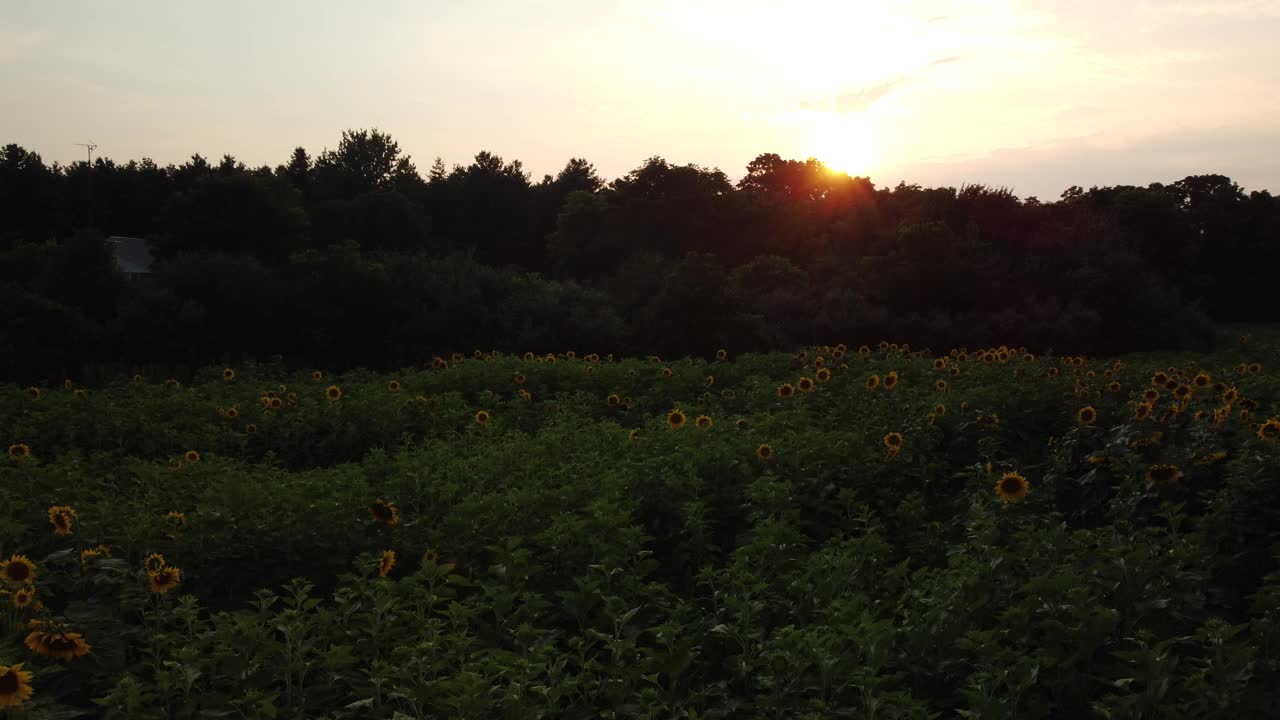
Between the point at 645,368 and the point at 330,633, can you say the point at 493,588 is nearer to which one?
the point at 330,633

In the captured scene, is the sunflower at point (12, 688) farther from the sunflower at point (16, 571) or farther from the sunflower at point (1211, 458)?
the sunflower at point (1211, 458)

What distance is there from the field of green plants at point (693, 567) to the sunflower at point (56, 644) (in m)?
0.01

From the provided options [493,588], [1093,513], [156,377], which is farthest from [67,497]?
[156,377]

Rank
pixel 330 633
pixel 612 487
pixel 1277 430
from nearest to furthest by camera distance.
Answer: pixel 330 633
pixel 1277 430
pixel 612 487

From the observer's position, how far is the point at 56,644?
4203mm

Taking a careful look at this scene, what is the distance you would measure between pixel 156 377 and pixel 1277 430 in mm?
14567

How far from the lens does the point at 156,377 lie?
1552 cm

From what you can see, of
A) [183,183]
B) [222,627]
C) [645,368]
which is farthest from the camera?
[183,183]

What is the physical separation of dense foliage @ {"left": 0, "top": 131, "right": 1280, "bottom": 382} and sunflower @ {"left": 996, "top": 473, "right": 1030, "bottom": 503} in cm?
1312

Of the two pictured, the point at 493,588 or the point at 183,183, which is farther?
the point at 183,183

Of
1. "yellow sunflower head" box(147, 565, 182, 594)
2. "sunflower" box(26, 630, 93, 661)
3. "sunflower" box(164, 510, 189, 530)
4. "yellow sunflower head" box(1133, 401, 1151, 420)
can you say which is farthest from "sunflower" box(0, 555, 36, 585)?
"yellow sunflower head" box(1133, 401, 1151, 420)

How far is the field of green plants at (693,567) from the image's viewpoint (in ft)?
13.2

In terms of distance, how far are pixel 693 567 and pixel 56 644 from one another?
3339mm

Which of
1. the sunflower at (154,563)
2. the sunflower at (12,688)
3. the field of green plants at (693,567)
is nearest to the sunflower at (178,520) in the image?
the field of green plants at (693,567)
